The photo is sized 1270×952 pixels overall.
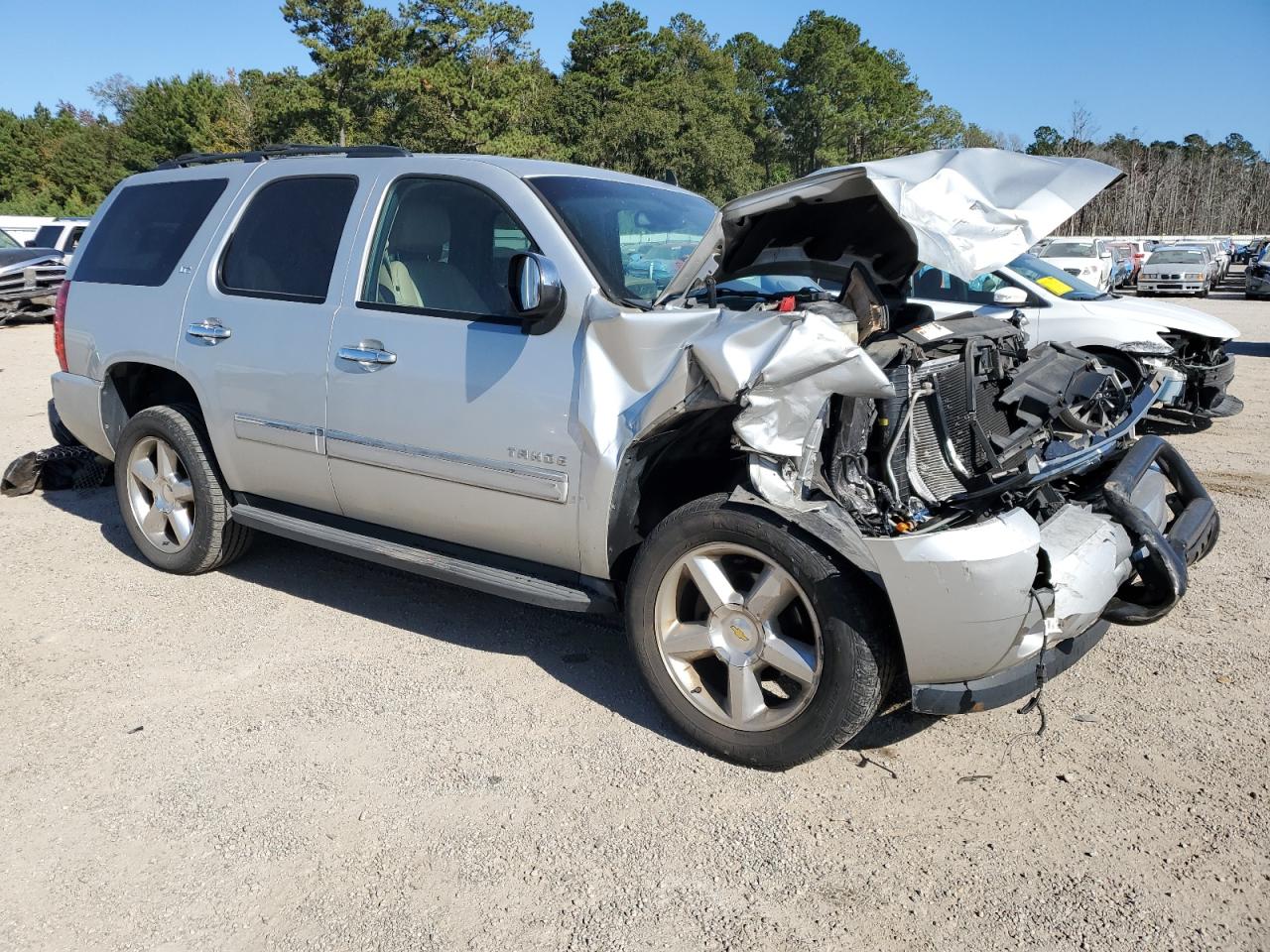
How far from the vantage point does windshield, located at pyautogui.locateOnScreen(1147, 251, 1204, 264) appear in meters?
26.1

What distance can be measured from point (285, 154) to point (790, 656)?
142 inches

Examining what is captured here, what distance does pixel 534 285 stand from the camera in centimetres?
345

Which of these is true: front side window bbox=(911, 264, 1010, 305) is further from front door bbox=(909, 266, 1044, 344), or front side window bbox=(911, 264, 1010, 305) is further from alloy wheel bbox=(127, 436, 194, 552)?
alloy wheel bbox=(127, 436, 194, 552)

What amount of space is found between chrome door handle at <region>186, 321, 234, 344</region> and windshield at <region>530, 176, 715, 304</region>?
1.70 metres

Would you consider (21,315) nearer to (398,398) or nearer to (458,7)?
(398,398)

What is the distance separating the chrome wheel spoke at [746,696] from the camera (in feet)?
10.7

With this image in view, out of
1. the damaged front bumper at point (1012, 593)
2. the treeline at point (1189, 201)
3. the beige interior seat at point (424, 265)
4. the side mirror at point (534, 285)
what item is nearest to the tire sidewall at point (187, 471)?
the beige interior seat at point (424, 265)

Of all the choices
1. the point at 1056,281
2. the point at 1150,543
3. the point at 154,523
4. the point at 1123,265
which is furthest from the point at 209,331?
the point at 1123,265

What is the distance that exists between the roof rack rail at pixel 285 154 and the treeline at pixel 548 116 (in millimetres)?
26139

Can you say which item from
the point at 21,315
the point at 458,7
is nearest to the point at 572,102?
the point at 458,7

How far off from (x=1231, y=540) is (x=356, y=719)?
4.64 meters

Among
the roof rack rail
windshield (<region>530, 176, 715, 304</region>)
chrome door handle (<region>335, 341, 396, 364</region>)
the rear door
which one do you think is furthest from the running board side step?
the roof rack rail

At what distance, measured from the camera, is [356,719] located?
3.66 meters

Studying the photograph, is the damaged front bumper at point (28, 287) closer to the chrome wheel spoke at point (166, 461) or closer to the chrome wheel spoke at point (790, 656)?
the chrome wheel spoke at point (166, 461)
